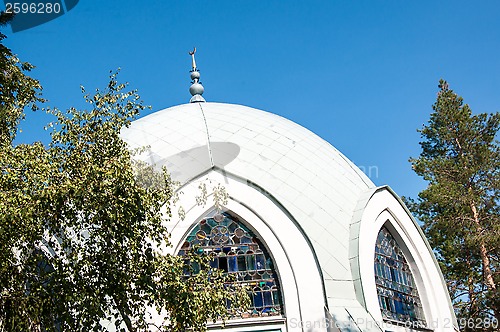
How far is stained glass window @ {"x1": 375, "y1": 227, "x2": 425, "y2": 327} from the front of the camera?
10.2 m

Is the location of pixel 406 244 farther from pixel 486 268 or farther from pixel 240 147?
pixel 486 268

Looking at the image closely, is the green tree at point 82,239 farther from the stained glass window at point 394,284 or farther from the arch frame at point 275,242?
the stained glass window at point 394,284

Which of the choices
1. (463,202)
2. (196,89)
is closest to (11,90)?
(196,89)

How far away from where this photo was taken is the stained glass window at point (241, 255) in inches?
365

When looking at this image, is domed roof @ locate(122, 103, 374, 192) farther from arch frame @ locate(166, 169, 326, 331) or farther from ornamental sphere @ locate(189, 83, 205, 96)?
ornamental sphere @ locate(189, 83, 205, 96)

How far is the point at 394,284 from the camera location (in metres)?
10.6

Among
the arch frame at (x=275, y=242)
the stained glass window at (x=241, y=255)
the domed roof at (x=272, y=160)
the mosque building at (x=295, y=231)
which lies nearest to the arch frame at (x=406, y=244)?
the mosque building at (x=295, y=231)

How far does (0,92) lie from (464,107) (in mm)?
16222

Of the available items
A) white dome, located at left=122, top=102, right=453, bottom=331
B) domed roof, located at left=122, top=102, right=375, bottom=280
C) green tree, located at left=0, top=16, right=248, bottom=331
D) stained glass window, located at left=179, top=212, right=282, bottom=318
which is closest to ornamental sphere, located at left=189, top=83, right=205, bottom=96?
domed roof, located at left=122, top=102, right=375, bottom=280

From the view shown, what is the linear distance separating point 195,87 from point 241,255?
622 cm

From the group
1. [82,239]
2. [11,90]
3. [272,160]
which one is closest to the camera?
[82,239]

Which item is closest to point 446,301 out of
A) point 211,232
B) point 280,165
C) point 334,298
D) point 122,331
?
point 334,298

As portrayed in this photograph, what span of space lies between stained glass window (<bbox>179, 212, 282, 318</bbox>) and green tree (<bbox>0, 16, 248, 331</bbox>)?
8.41ft

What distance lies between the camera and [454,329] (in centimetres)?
1097
